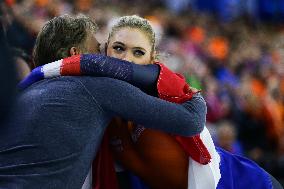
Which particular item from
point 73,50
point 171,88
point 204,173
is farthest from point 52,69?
point 204,173

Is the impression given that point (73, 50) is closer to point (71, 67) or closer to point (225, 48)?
point (71, 67)

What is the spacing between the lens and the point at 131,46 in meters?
2.92

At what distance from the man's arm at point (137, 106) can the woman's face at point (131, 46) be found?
18.4 inches

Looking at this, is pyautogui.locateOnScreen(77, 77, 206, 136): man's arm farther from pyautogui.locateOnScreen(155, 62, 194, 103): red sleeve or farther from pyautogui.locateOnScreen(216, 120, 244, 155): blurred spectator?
pyautogui.locateOnScreen(216, 120, 244, 155): blurred spectator

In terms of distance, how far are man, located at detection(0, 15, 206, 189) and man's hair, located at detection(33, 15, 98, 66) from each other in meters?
0.22

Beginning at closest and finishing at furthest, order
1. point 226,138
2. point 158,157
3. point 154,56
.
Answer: point 158,157, point 154,56, point 226,138

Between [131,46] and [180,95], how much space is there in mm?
417

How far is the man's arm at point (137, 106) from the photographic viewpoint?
2436mm

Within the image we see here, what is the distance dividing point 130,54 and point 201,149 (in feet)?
1.72

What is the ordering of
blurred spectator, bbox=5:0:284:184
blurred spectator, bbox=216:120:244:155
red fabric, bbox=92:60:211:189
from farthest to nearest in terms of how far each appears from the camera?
blurred spectator, bbox=5:0:284:184 → blurred spectator, bbox=216:120:244:155 → red fabric, bbox=92:60:211:189

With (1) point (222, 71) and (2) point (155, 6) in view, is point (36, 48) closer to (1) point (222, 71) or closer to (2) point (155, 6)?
(1) point (222, 71)

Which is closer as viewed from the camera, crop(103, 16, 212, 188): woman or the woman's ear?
crop(103, 16, 212, 188): woman

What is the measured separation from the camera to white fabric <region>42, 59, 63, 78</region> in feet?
8.26

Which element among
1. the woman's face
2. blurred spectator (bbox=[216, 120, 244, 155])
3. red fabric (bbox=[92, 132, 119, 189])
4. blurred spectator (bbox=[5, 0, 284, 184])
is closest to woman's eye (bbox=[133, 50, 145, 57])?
the woman's face
